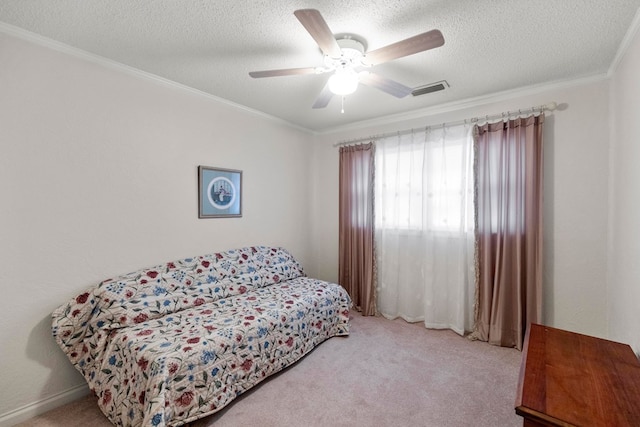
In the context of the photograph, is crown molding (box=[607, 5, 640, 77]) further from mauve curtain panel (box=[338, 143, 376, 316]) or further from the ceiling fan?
mauve curtain panel (box=[338, 143, 376, 316])

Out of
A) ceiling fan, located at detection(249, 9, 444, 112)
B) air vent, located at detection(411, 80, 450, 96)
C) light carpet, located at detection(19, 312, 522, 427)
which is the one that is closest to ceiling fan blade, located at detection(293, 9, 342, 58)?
ceiling fan, located at detection(249, 9, 444, 112)

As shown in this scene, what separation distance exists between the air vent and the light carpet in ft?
7.57

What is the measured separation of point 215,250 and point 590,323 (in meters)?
3.35

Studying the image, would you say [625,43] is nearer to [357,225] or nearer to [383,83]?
[383,83]

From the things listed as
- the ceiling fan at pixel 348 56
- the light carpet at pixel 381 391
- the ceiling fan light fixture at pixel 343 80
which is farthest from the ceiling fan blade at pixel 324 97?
the light carpet at pixel 381 391

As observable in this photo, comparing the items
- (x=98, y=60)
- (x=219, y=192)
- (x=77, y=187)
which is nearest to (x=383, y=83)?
(x=219, y=192)

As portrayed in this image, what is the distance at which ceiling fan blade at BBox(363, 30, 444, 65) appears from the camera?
1.36 m

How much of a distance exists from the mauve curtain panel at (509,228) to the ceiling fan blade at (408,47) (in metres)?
1.60

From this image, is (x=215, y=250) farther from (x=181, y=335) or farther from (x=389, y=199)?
(x=389, y=199)

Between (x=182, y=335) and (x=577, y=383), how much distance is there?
202cm

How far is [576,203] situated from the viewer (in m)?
2.35

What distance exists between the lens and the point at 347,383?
2.08 metres

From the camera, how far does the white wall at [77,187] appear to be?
5.71 ft

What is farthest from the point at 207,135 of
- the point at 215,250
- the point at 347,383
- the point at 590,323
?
the point at 590,323
